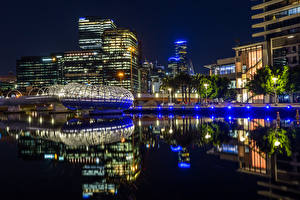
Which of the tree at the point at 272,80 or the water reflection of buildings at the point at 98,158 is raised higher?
the tree at the point at 272,80

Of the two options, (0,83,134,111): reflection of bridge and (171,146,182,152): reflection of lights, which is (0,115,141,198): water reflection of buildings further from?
(0,83,134,111): reflection of bridge

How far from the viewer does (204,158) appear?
41.9 feet

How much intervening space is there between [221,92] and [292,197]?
7861 centimetres

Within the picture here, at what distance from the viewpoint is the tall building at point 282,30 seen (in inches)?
2739

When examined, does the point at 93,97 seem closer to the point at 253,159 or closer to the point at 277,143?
the point at 277,143

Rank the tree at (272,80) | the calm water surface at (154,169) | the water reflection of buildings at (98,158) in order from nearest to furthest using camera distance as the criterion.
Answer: the calm water surface at (154,169) → the water reflection of buildings at (98,158) → the tree at (272,80)

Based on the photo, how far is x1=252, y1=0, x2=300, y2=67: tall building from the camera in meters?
69.6

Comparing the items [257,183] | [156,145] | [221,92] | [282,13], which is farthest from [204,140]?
[282,13]

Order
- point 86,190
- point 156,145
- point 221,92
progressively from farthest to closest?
point 221,92
point 156,145
point 86,190

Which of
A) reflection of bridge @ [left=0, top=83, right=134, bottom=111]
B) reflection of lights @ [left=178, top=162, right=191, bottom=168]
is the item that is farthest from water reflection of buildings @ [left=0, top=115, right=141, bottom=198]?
reflection of bridge @ [left=0, top=83, right=134, bottom=111]

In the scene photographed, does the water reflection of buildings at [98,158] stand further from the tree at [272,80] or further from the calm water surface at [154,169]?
the tree at [272,80]

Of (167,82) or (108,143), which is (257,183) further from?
(167,82)

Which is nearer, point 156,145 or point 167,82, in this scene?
point 156,145

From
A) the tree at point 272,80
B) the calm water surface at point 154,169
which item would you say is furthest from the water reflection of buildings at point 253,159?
the tree at point 272,80
